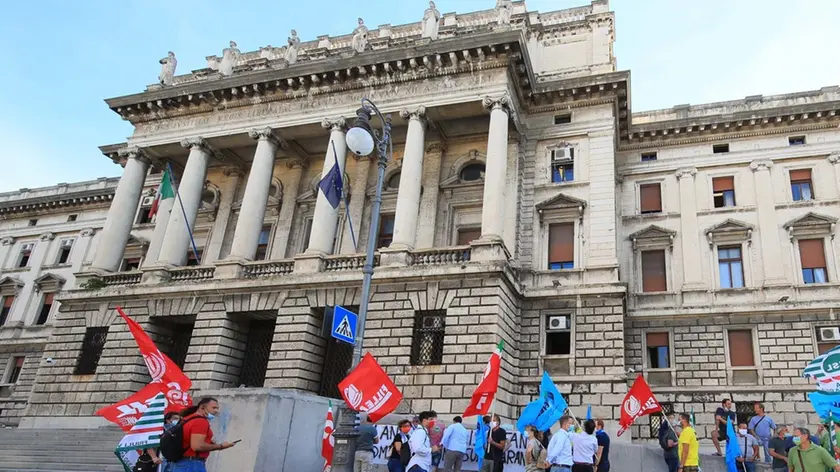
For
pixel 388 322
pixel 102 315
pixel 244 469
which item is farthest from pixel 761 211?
pixel 102 315

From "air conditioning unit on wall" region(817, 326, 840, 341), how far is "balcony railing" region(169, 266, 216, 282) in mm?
23845

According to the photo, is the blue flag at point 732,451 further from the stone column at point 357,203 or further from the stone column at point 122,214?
the stone column at point 122,214

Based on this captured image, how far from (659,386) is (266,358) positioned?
623 inches

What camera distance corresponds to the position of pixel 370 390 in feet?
42.4

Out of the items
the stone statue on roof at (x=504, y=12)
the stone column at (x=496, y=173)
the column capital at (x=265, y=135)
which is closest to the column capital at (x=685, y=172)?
the stone column at (x=496, y=173)

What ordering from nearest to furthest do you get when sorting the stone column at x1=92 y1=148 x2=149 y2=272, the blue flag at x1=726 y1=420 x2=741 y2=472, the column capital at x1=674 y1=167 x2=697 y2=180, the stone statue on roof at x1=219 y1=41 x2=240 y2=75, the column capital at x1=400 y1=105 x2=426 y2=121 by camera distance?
the blue flag at x1=726 y1=420 x2=741 y2=472, the column capital at x1=400 y1=105 x2=426 y2=121, the stone column at x1=92 y1=148 x2=149 y2=272, the column capital at x1=674 y1=167 x2=697 y2=180, the stone statue on roof at x1=219 y1=41 x2=240 y2=75

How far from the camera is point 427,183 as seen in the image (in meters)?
27.7

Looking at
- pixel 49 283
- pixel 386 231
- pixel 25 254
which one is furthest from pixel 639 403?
pixel 25 254

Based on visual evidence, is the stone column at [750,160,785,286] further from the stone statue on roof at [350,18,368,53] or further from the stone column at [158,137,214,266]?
the stone column at [158,137,214,266]

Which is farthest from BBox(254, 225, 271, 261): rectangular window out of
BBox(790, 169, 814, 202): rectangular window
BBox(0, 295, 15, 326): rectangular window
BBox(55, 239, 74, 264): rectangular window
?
BBox(790, 169, 814, 202): rectangular window

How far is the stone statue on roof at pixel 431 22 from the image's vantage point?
28.0m

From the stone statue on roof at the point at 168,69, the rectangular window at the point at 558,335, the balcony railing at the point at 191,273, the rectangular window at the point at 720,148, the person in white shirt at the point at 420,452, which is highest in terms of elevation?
the stone statue on roof at the point at 168,69

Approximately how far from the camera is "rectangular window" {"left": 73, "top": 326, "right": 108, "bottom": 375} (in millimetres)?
26484

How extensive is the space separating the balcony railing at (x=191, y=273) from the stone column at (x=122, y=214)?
3.74m
